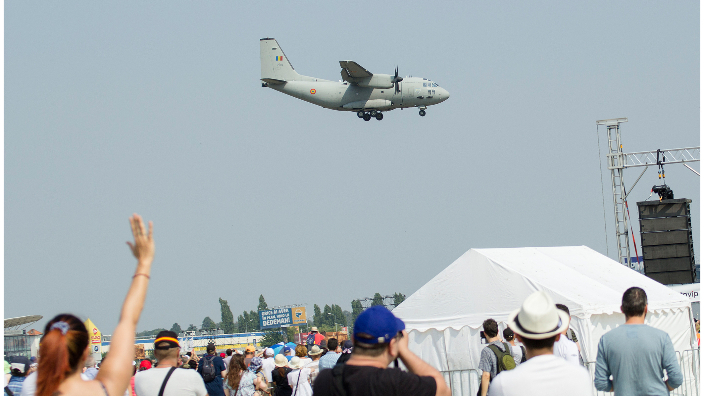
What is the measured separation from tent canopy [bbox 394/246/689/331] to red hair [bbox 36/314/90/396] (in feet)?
34.3

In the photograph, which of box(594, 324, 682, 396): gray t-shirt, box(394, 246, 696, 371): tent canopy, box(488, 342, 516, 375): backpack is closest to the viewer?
box(594, 324, 682, 396): gray t-shirt

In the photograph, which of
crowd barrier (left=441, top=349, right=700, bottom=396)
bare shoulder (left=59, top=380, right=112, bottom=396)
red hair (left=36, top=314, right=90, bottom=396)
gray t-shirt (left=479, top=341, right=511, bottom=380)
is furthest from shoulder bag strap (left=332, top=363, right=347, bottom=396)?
crowd barrier (left=441, top=349, right=700, bottom=396)

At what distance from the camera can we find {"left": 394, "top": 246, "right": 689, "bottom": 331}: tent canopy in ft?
42.7

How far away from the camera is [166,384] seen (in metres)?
5.20

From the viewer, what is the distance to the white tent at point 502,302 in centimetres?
1277

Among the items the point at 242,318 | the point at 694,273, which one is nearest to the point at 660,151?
the point at 694,273

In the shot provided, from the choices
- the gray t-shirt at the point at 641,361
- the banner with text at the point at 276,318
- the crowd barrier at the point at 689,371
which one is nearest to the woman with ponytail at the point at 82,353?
the gray t-shirt at the point at 641,361

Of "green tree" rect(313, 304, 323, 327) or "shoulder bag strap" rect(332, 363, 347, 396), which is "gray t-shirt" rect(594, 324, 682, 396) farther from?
"green tree" rect(313, 304, 323, 327)

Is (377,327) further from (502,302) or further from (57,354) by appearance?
(502,302)

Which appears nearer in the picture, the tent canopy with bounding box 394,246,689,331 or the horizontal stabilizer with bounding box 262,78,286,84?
the tent canopy with bounding box 394,246,689,331

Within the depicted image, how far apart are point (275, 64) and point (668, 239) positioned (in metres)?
22.9

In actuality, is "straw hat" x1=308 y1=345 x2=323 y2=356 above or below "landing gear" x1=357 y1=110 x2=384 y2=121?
below

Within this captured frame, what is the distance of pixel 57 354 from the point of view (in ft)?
10.0

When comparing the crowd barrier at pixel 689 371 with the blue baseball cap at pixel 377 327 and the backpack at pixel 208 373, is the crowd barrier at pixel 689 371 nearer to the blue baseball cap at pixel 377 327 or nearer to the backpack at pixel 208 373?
the backpack at pixel 208 373
